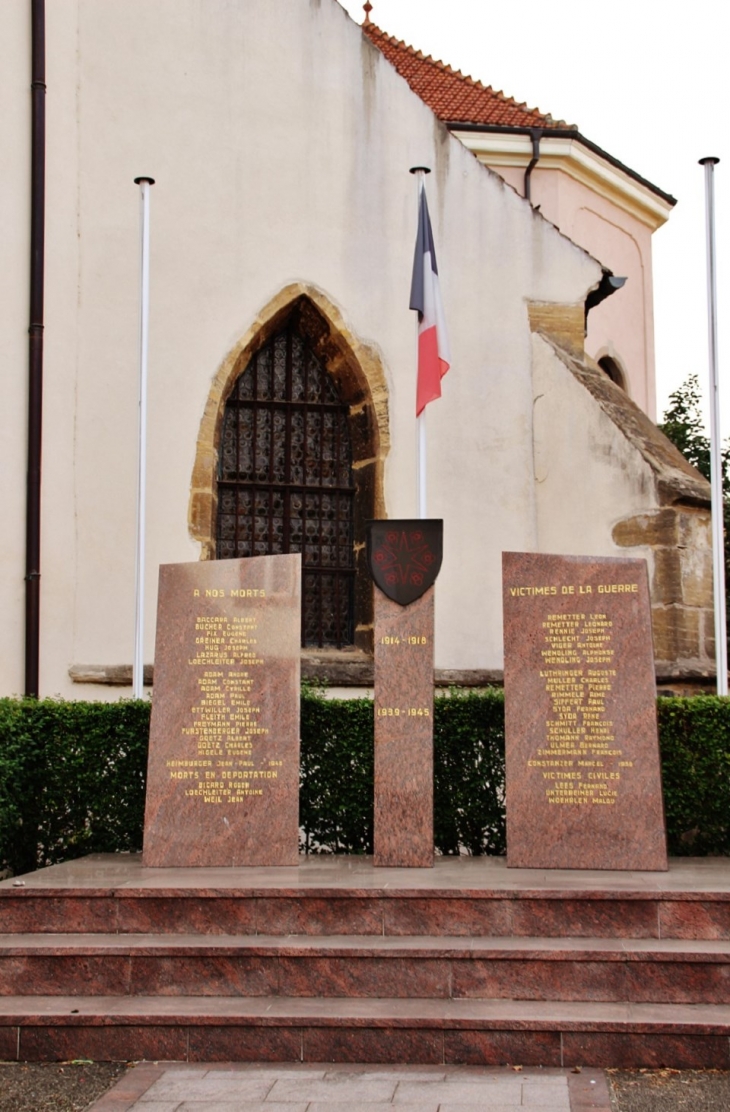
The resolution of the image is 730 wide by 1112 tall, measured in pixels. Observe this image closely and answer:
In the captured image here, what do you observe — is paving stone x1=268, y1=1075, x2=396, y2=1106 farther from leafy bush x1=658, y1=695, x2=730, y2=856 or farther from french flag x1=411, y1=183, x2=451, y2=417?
french flag x1=411, y1=183, x2=451, y2=417

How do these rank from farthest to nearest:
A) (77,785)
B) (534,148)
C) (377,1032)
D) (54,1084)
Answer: (534,148), (77,785), (377,1032), (54,1084)

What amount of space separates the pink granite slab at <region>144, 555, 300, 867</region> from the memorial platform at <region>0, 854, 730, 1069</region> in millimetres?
791

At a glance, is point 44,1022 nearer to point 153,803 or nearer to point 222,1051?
point 222,1051

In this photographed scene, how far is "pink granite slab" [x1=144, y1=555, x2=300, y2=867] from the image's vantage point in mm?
8453

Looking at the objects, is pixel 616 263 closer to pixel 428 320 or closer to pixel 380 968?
pixel 428 320

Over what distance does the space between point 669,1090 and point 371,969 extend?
1.60 m

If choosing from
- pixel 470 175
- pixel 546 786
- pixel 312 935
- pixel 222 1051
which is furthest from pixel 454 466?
pixel 222 1051

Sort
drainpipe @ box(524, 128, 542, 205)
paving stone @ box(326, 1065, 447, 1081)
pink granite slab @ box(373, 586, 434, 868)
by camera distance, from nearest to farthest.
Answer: paving stone @ box(326, 1065, 447, 1081) < pink granite slab @ box(373, 586, 434, 868) < drainpipe @ box(524, 128, 542, 205)

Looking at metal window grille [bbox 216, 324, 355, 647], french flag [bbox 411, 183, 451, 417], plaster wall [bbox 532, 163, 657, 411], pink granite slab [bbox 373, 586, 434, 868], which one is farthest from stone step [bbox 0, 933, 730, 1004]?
plaster wall [bbox 532, 163, 657, 411]

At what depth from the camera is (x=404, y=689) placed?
8.40 metres

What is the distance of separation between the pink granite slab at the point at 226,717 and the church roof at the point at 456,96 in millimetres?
11289

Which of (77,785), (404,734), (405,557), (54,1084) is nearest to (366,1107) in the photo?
(54,1084)

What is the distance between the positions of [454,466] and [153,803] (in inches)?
249

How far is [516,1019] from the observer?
6.20 m
